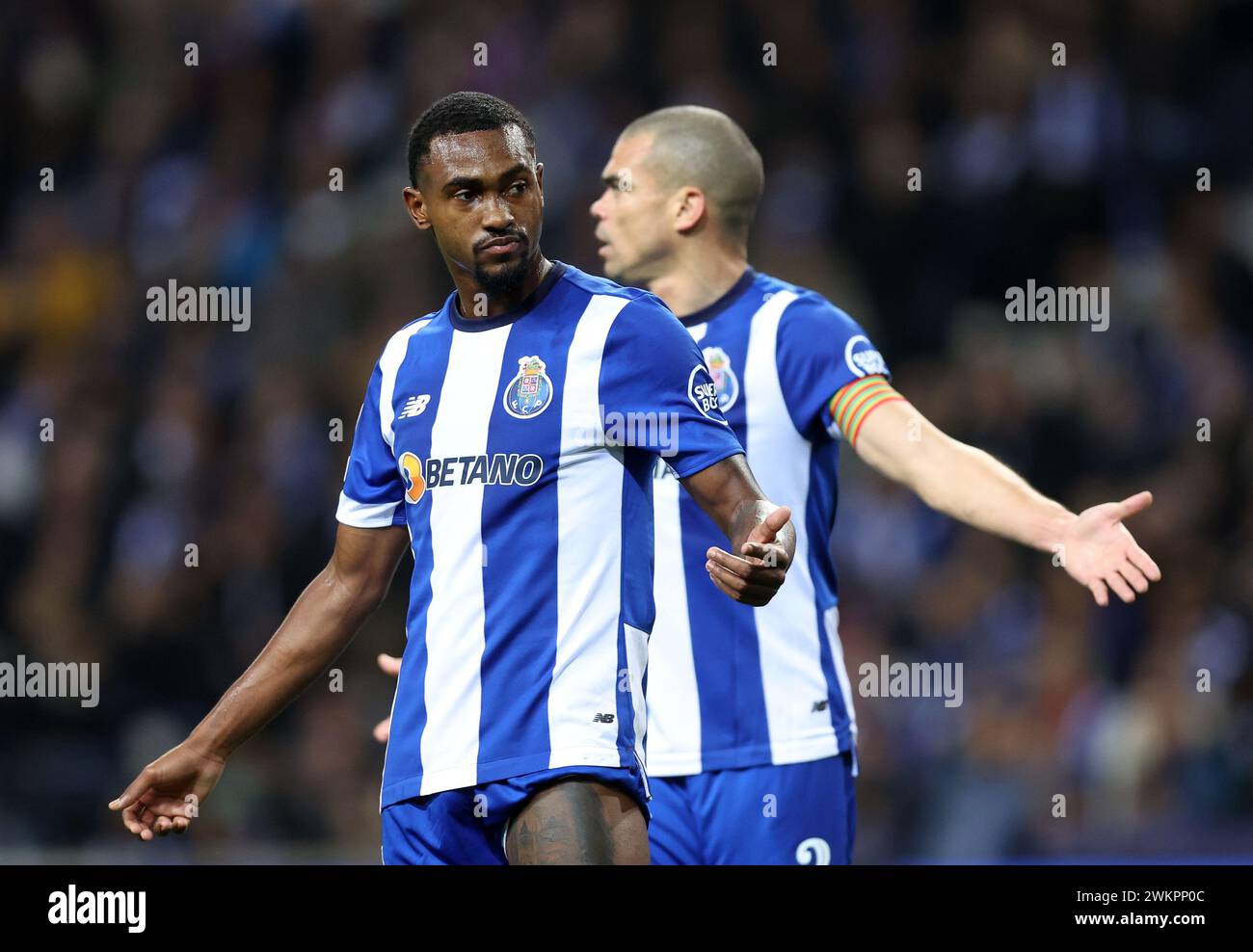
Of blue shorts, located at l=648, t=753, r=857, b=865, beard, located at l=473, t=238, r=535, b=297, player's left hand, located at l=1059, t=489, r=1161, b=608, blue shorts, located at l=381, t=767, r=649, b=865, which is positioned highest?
beard, located at l=473, t=238, r=535, b=297

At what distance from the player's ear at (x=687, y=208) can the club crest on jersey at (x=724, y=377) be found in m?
0.43

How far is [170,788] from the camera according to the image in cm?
375

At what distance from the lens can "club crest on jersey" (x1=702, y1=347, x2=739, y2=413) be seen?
15.2 ft

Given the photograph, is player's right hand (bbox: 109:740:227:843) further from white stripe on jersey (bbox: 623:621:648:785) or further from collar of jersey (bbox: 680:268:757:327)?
collar of jersey (bbox: 680:268:757:327)

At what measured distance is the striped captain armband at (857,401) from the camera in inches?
175

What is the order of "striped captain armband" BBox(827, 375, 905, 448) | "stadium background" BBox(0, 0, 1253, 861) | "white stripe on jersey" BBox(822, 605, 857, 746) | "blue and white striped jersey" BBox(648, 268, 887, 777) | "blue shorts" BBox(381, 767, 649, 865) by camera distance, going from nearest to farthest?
"blue shorts" BBox(381, 767, 649, 865) < "striped captain armband" BBox(827, 375, 905, 448) < "blue and white striped jersey" BBox(648, 268, 887, 777) < "white stripe on jersey" BBox(822, 605, 857, 746) < "stadium background" BBox(0, 0, 1253, 861)

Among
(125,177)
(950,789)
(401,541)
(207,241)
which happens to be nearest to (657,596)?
(401,541)

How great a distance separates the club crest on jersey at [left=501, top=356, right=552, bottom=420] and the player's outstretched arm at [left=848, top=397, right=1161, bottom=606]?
1.14 m

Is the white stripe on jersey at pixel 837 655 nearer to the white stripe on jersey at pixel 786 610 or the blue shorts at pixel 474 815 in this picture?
the white stripe on jersey at pixel 786 610

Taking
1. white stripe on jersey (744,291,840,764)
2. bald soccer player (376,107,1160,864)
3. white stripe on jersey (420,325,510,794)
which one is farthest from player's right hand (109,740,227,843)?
white stripe on jersey (744,291,840,764)

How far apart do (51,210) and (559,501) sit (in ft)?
24.4

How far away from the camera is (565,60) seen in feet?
32.1

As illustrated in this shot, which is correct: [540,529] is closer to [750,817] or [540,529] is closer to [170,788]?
[170,788]

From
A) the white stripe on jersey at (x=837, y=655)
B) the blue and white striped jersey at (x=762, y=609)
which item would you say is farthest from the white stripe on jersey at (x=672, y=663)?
the white stripe on jersey at (x=837, y=655)
